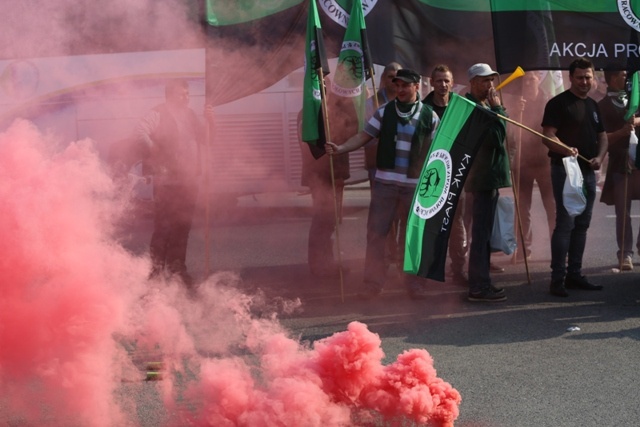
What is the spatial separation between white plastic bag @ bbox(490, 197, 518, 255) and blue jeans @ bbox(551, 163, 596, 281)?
358mm

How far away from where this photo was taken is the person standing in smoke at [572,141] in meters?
7.55

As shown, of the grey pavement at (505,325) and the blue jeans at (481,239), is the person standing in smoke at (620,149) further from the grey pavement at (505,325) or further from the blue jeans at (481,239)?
the blue jeans at (481,239)

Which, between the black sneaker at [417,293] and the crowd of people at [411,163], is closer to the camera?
the crowd of people at [411,163]

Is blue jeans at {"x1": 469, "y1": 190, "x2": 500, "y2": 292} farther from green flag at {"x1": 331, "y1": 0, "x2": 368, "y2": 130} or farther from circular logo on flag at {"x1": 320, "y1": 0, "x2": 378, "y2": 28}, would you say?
circular logo on flag at {"x1": 320, "y1": 0, "x2": 378, "y2": 28}

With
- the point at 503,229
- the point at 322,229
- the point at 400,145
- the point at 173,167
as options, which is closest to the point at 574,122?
the point at 503,229

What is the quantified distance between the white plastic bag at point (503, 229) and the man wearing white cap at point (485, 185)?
7.0 inches

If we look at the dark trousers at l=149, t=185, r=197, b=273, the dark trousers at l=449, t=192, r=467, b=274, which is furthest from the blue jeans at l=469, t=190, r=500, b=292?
the dark trousers at l=149, t=185, r=197, b=273

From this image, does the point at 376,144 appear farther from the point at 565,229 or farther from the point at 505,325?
the point at 505,325

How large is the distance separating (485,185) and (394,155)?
2.48ft

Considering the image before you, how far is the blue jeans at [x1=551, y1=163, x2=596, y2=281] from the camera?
300 inches

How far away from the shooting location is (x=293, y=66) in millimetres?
7891

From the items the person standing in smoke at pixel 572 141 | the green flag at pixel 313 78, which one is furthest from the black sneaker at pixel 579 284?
the green flag at pixel 313 78

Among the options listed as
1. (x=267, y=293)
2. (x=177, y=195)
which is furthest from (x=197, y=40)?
(x=267, y=293)

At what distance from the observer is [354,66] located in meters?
7.89
